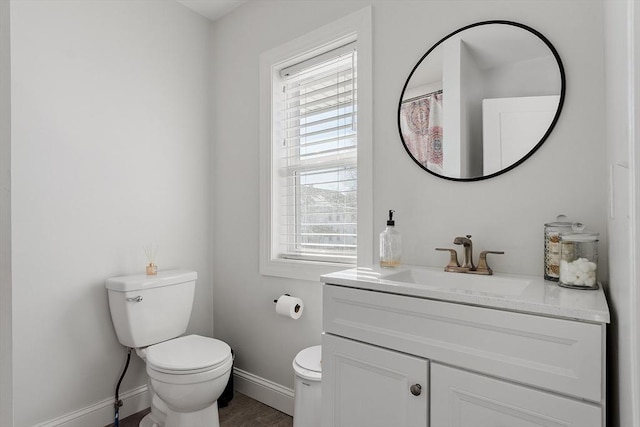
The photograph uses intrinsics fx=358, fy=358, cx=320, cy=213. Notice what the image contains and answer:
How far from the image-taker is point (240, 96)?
240 cm

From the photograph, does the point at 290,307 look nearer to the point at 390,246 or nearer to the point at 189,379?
the point at 189,379

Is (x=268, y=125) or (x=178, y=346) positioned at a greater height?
(x=268, y=125)

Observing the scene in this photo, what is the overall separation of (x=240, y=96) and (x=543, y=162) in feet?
6.01

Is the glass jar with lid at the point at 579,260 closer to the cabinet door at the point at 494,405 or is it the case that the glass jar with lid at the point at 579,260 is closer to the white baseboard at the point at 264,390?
the cabinet door at the point at 494,405

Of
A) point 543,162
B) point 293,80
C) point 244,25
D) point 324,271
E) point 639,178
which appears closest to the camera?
point 639,178

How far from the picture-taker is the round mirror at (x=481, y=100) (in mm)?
1322

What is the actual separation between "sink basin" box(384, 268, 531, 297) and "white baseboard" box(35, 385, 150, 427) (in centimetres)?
175

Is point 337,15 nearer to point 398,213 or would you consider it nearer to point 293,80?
point 293,80

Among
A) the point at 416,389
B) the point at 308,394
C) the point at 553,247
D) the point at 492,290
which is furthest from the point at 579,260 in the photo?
the point at 308,394

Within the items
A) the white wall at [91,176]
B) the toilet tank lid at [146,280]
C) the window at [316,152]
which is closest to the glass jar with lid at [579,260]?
the window at [316,152]

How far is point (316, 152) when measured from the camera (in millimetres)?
2100

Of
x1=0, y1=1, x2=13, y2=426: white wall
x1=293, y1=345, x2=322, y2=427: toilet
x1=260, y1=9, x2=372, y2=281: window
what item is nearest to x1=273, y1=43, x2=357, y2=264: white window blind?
x1=260, y1=9, x2=372, y2=281: window

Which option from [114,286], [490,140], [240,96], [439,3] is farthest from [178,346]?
[439,3]

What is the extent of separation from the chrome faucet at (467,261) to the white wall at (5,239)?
51.4 inches
